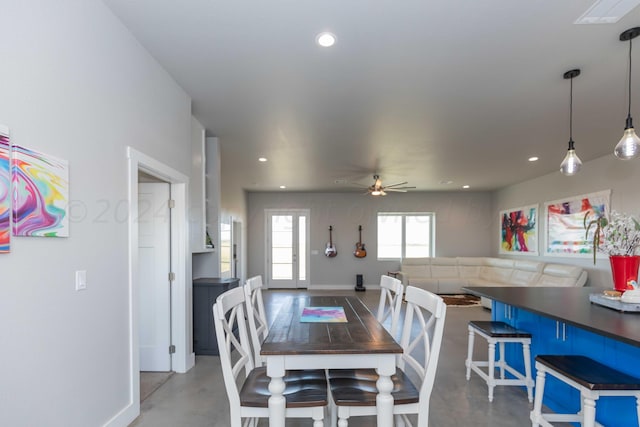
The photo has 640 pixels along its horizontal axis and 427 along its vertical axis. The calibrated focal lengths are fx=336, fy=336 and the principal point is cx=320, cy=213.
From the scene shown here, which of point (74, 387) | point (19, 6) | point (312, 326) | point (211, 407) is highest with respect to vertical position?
point (19, 6)

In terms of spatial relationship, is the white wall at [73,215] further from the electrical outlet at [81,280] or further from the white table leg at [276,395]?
the white table leg at [276,395]

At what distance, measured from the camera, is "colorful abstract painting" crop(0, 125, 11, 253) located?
1392 millimetres

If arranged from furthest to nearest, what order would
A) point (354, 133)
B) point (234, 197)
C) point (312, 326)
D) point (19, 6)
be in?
point (234, 197), point (354, 133), point (312, 326), point (19, 6)

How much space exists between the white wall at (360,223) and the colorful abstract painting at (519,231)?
2.65 ft

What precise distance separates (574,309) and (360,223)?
6.78m

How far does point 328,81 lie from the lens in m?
2.90

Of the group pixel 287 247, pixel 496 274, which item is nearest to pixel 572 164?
pixel 496 274

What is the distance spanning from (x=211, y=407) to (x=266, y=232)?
6.55 m

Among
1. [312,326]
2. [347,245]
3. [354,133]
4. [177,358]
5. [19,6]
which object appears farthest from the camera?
[347,245]

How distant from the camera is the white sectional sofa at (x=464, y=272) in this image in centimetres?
663

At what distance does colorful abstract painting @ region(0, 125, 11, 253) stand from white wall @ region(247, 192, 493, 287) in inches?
303

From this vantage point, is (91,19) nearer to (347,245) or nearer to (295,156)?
(295,156)

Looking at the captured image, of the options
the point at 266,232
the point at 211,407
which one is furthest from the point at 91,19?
the point at 266,232

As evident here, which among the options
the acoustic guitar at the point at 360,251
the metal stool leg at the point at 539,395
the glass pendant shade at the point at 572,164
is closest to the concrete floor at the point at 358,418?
the metal stool leg at the point at 539,395
